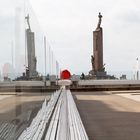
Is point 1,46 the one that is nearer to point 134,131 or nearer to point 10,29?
point 10,29

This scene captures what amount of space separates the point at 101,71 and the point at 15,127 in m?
52.9

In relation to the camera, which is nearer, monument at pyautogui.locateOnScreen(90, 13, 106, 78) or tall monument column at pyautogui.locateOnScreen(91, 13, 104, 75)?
monument at pyautogui.locateOnScreen(90, 13, 106, 78)

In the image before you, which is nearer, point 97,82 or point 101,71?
point 97,82

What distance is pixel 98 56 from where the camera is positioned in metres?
57.7

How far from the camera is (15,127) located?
16.9 ft

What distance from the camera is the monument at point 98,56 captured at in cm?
5688

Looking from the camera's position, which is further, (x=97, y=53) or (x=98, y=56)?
(x=98, y=56)

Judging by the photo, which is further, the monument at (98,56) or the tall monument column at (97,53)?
the tall monument column at (97,53)

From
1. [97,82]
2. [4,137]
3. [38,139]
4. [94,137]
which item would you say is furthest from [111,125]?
[97,82]

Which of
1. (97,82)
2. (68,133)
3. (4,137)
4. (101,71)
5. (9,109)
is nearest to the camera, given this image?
(4,137)

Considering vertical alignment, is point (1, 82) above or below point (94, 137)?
above

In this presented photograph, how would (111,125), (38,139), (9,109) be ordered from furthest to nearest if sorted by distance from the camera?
(111,125)
(38,139)
(9,109)

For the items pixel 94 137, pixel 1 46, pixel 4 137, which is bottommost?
pixel 94 137

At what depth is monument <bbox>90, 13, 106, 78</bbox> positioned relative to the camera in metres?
56.9
